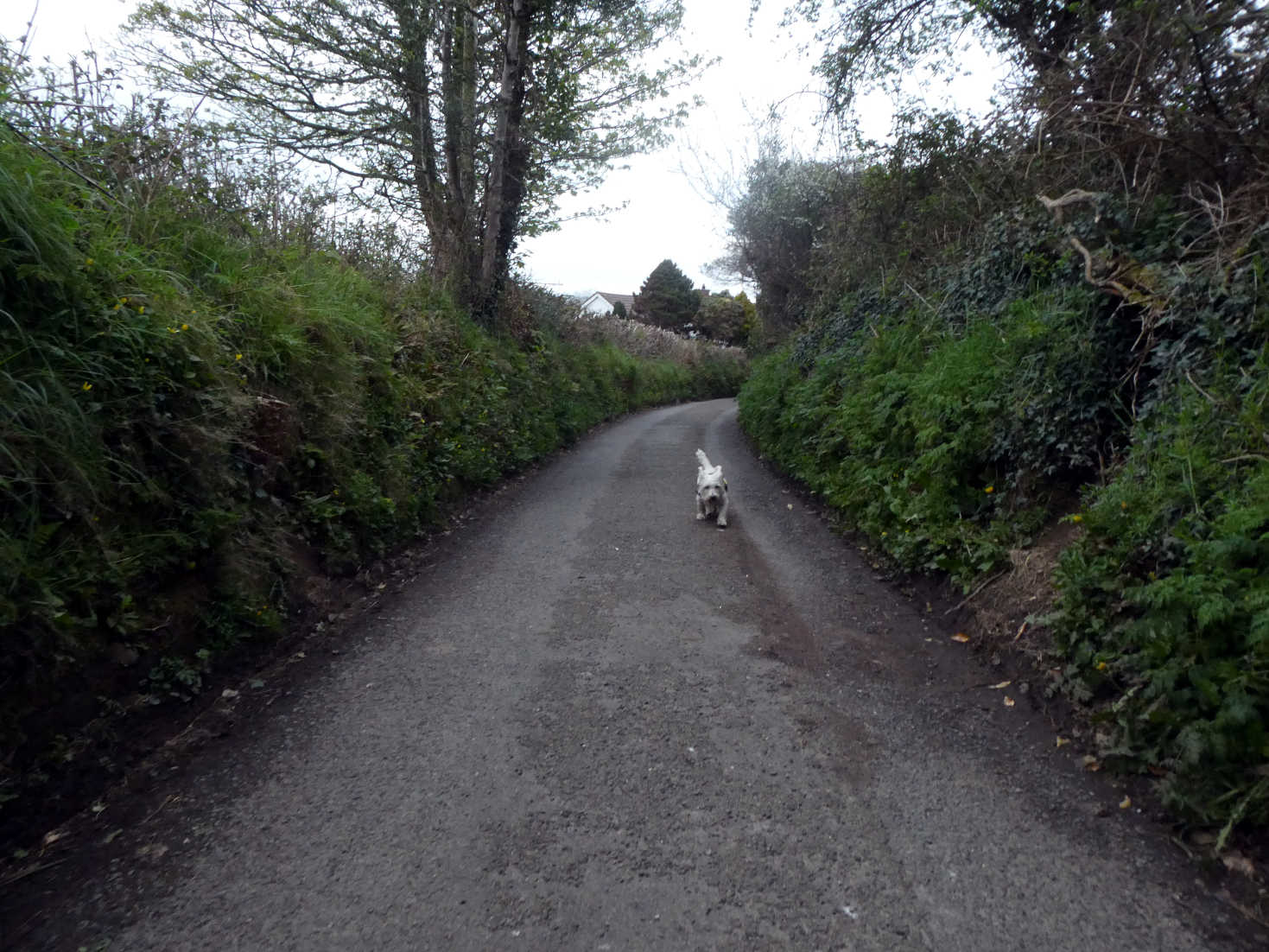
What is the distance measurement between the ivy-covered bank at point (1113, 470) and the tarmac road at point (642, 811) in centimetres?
51

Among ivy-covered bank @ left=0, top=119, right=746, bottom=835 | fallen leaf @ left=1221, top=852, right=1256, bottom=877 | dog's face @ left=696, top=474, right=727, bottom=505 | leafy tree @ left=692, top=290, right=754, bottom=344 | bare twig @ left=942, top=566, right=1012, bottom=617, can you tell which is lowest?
fallen leaf @ left=1221, top=852, right=1256, bottom=877

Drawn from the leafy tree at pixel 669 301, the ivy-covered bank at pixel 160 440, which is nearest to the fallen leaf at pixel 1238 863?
the ivy-covered bank at pixel 160 440

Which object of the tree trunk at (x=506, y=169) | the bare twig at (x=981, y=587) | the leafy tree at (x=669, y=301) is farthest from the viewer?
the leafy tree at (x=669, y=301)

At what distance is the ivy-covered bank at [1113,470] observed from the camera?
3359 millimetres

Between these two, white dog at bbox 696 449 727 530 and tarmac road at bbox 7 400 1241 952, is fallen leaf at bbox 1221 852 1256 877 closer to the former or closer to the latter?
tarmac road at bbox 7 400 1241 952

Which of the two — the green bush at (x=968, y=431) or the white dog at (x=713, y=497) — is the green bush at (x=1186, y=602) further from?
the white dog at (x=713, y=497)

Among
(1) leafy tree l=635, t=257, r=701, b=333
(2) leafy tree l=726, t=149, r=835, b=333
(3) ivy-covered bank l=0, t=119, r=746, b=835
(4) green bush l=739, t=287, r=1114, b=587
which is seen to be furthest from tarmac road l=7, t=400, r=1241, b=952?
(1) leafy tree l=635, t=257, r=701, b=333

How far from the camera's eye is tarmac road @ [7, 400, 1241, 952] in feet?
9.17

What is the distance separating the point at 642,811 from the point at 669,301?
1975 inches

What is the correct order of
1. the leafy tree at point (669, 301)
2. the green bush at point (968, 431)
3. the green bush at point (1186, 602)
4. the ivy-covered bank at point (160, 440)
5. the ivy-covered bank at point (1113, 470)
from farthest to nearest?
1. the leafy tree at point (669, 301)
2. the green bush at point (968, 431)
3. the ivy-covered bank at point (160, 440)
4. the ivy-covered bank at point (1113, 470)
5. the green bush at point (1186, 602)

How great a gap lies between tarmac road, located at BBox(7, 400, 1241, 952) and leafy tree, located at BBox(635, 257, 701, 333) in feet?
153

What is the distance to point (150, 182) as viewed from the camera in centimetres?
627

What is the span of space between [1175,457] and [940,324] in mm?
5220

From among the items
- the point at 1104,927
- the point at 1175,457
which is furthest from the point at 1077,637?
the point at 1104,927
